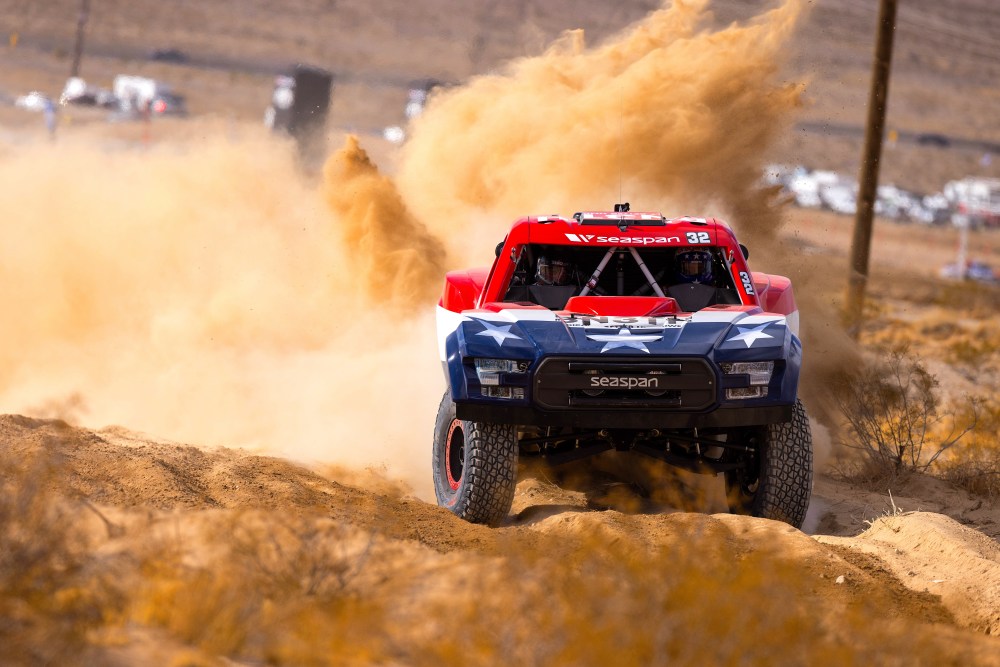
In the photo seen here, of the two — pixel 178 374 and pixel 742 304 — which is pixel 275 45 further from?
pixel 742 304

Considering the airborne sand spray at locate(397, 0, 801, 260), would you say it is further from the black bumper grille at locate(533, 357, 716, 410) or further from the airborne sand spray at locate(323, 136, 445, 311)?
the black bumper grille at locate(533, 357, 716, 410)

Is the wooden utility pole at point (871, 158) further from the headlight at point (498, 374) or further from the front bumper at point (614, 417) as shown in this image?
the headlight at point (498, 374)

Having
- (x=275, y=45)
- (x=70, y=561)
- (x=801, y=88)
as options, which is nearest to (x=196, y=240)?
(x=801, y=88)

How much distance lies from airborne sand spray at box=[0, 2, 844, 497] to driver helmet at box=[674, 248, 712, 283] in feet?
10.2

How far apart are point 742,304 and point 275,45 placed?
6277cm

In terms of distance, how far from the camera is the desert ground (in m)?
5.01

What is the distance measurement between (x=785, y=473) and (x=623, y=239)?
1878mm

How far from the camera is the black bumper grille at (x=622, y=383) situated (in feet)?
26.3

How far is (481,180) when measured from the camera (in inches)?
587

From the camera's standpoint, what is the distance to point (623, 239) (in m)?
9.18

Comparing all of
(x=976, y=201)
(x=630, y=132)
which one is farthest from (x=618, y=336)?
(x=976, y=201)

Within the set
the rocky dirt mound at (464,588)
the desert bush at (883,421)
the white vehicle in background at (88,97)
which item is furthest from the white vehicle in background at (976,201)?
the rocky dirt mound at (464,588)

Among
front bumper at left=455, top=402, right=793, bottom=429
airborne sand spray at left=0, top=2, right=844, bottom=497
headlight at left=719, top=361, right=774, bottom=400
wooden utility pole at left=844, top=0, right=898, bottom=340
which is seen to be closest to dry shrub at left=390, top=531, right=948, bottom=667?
front bumper at left=455, top=402, right=793, bottom=429

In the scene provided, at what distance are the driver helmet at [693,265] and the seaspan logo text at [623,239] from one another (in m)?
0.23
